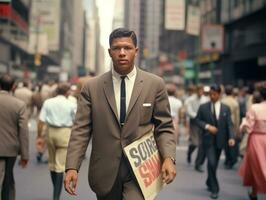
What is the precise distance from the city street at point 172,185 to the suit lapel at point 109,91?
15.3 feet

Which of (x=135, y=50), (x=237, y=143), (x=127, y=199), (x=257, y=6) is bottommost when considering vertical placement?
(x=237, y=143)

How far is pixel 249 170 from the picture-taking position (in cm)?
767

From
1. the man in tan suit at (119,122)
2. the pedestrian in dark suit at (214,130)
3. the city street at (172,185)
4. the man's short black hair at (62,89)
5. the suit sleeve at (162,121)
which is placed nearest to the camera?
the man in tan suit at (119,122)

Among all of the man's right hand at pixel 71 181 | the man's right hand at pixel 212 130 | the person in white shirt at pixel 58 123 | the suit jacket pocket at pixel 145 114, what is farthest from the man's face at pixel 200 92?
the man's right hand at pixel 71 181

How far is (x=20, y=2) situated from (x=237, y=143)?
4959 cm

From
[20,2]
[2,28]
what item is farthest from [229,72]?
[20,2]

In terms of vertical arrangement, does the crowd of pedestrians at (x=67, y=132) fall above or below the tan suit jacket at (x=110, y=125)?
below

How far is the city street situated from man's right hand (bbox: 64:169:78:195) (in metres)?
4.64

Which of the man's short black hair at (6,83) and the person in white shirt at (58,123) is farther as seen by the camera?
the person in white shirt at (58,123)

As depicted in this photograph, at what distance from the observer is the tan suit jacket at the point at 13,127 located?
6344 millimetres

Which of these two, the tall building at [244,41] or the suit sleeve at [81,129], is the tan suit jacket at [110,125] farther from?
the tall building at [244,41]

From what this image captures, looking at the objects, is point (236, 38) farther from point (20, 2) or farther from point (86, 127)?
point (86, 127)

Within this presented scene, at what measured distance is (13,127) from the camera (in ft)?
21.1

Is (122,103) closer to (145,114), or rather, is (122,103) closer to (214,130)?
(145,114)
